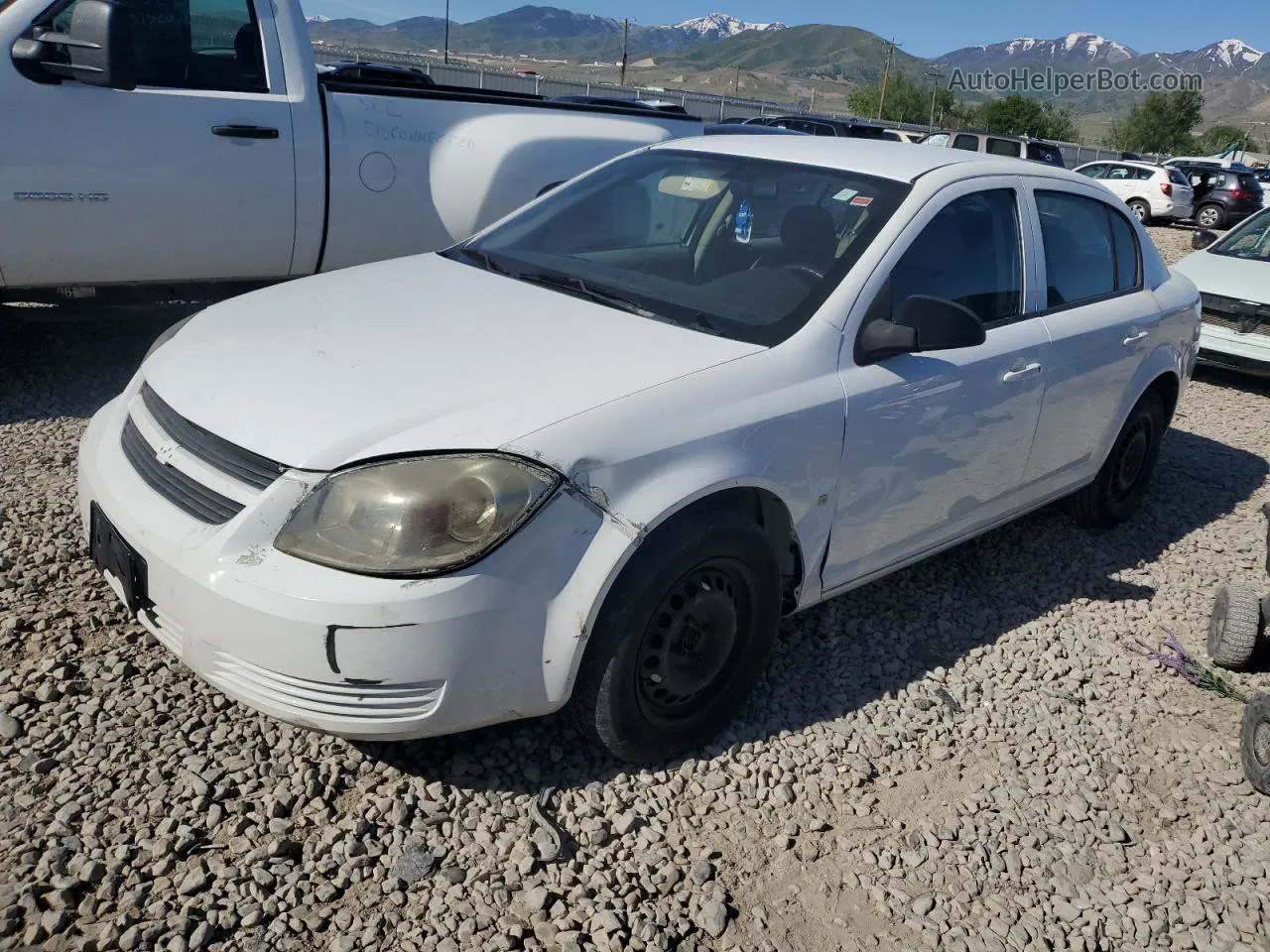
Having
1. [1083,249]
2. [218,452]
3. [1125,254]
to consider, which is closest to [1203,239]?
[1125,254]

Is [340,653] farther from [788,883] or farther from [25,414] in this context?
[25,414]

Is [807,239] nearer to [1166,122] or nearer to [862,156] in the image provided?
[862,156]

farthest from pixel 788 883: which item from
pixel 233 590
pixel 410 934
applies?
pixel 233 590

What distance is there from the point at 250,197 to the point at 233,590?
350cm

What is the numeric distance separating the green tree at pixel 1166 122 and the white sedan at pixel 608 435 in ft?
264

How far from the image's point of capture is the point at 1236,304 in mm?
8609

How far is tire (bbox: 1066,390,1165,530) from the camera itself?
4.95 m

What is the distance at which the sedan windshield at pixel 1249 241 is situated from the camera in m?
9.48

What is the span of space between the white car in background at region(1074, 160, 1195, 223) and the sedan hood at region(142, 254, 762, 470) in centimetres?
2491

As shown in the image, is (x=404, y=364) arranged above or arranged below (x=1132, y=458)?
above

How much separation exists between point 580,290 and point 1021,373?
162 centimetres

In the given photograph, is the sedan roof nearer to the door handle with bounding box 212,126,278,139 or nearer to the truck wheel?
the truck wheel

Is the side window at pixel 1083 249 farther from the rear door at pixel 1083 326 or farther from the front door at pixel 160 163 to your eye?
the front door at pixel 160 163

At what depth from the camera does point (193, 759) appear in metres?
2.80
